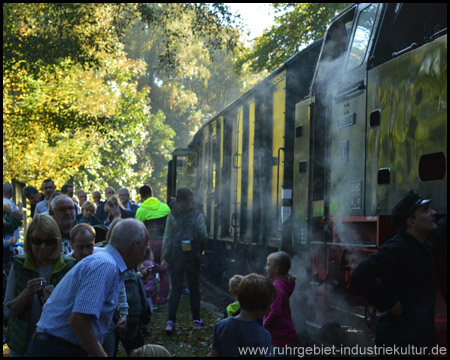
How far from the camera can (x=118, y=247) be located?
150 inches

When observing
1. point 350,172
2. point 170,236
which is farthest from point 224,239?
point 350,172

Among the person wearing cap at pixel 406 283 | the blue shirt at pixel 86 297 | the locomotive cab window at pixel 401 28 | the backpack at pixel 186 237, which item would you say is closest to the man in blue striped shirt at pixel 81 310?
the blue shirt at pixel 86 297

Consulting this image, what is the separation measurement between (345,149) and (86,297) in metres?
4.34

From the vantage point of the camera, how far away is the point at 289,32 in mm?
22625

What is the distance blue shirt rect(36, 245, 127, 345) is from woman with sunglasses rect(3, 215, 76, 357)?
0.78 m

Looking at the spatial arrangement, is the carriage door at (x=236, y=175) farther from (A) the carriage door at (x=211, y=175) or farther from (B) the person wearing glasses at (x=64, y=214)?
(B) the person wearing glasses at (x=64, y=214)

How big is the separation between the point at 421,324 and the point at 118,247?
2.06m

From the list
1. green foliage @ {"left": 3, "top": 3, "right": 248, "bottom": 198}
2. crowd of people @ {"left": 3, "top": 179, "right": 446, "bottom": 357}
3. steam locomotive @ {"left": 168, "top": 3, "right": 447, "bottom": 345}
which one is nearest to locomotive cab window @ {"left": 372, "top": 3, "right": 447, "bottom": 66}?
steam locomotive @ {"left": 168, "top": 3, "right": 447, "bottom": 345}

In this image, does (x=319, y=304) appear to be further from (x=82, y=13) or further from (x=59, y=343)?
(x=82, y=13)

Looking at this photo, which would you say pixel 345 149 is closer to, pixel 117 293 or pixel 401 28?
pixel 401 28

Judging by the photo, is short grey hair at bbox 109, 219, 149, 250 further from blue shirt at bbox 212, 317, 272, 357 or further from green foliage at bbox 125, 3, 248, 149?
green foliage at bbox 125, 3, 248, 149

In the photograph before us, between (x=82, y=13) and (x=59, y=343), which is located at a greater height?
(x=82, y=13)

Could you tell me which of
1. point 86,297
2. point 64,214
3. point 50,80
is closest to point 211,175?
point 64,214

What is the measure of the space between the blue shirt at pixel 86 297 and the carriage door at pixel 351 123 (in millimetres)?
3618
